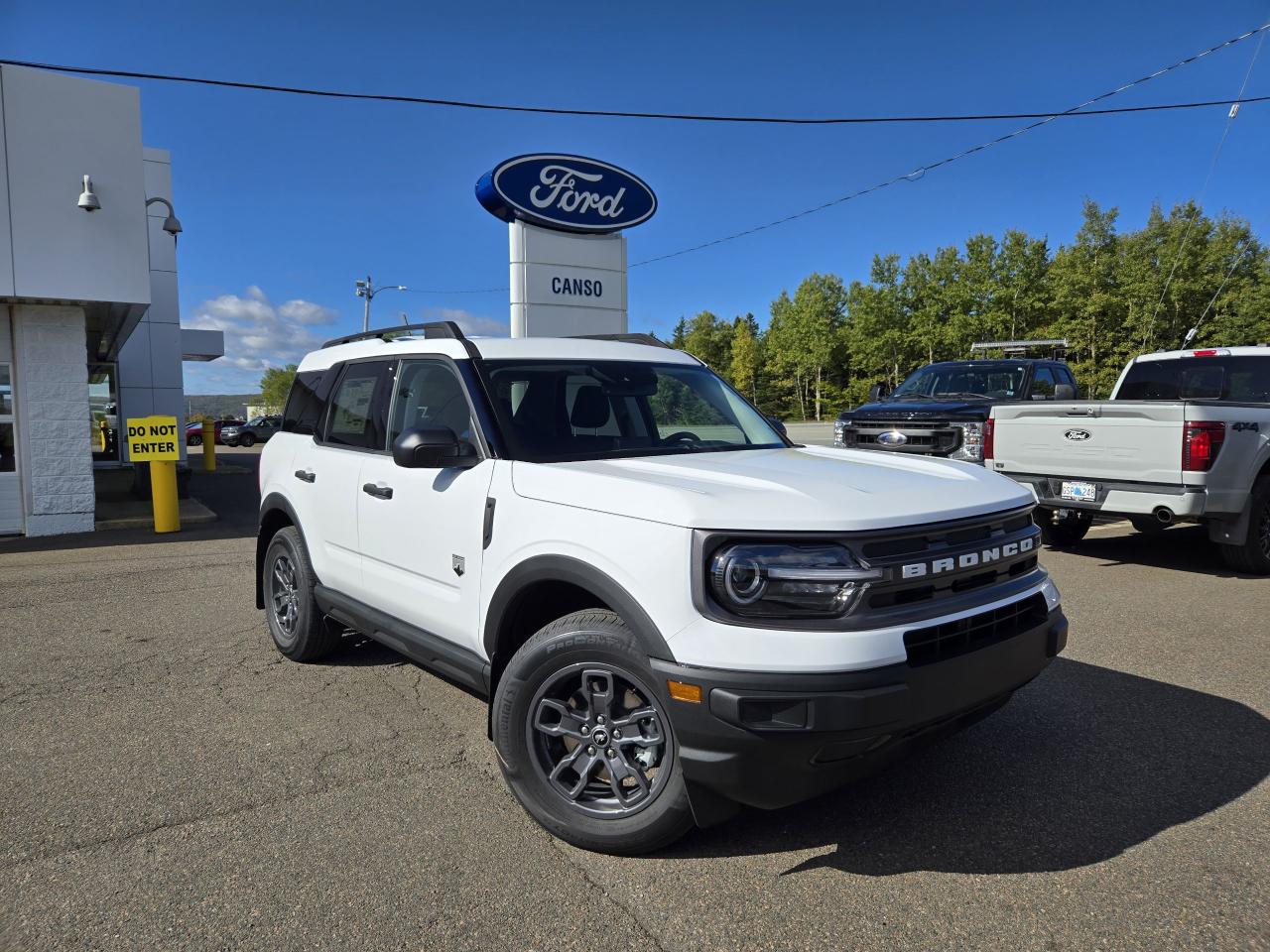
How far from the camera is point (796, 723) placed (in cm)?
240

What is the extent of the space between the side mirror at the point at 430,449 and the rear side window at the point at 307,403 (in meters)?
1.77

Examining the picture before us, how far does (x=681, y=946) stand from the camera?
2.40 meters

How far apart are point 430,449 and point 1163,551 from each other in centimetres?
829

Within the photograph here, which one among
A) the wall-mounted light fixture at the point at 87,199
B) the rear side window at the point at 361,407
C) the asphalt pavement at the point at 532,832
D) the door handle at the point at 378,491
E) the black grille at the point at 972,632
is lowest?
the asphalt pavement at the point at 532,832

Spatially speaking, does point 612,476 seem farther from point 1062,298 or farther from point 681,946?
point 1062,298

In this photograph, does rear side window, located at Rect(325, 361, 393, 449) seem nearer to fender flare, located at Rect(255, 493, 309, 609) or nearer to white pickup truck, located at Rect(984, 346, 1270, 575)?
fender flare, located at Rect(255, 493, 309, 609)

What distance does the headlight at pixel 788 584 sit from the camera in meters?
2.50

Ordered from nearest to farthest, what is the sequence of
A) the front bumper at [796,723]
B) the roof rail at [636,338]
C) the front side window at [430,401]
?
the front bumper at [796,723] → the front side window at [430,401] → the roof rail at [636,338]

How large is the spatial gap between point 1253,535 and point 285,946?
7.86 meters

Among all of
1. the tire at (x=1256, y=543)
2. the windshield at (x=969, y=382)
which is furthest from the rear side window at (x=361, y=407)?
the windshield at (x=969, y=382)

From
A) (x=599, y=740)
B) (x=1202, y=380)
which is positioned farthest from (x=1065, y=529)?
(x=599, y=740)

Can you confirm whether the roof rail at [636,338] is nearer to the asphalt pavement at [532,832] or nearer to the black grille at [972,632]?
the asphalt pavement at [532,832]

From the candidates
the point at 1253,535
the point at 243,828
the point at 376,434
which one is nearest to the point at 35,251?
the point at 376,434

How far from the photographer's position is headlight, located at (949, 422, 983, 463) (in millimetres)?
9117
